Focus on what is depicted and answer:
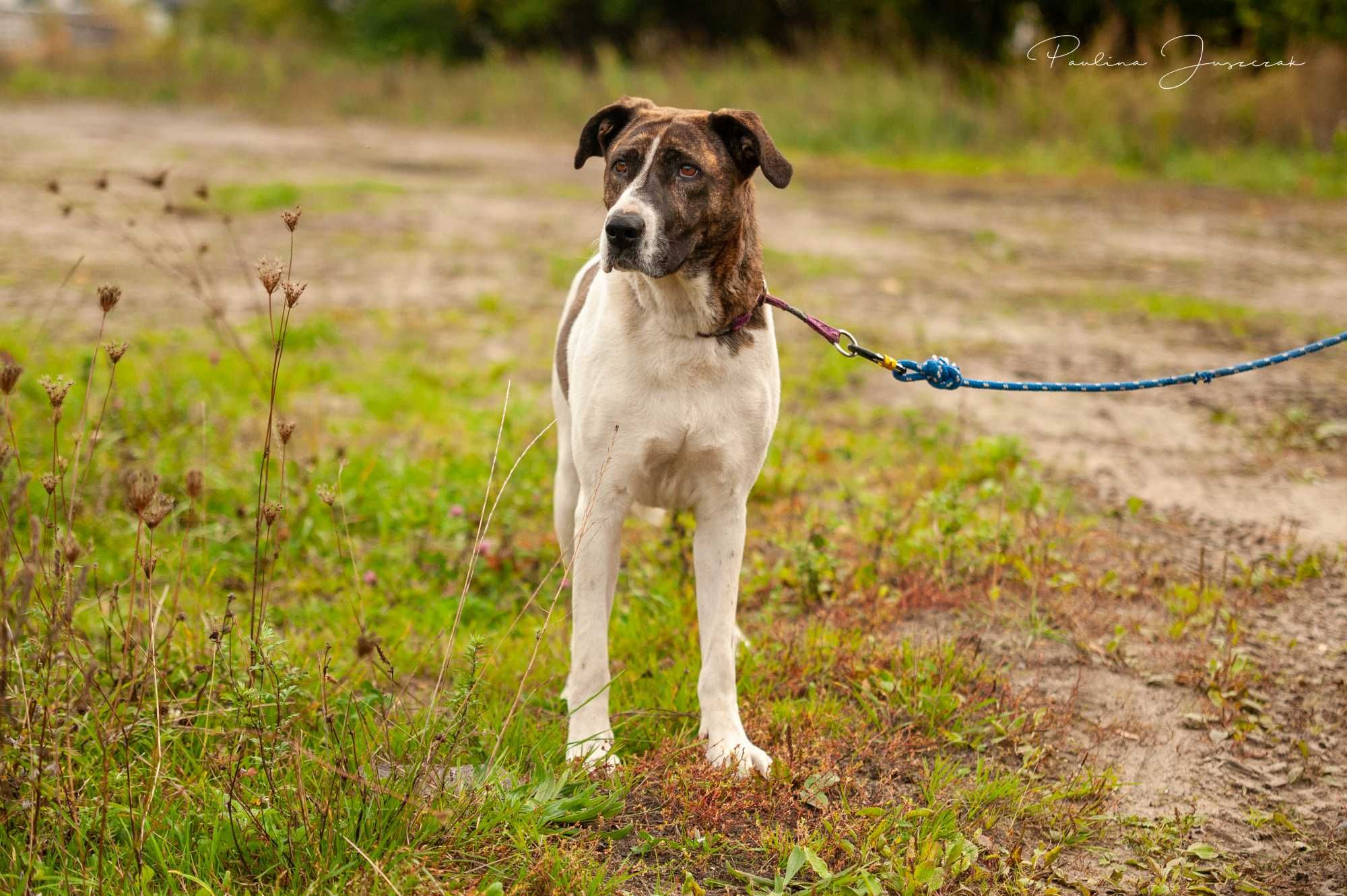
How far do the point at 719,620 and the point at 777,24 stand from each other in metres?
27.8

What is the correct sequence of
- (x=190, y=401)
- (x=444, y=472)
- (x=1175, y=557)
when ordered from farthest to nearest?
(x=190, y=401)
(x=444, y=472)
(x=1175, y=557)

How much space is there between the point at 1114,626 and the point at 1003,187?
11.0 m

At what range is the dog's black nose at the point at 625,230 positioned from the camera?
312 cm

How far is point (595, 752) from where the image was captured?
3.36 m

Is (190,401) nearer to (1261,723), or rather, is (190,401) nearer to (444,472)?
(444,472)

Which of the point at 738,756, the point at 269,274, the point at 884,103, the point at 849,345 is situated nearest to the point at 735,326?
the point at 849,345

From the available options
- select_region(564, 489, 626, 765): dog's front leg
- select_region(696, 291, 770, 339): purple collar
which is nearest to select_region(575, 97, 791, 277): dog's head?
select_region(696, 291, 770, 339): purple collar

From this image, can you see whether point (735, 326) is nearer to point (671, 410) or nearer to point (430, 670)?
point (671, 410)

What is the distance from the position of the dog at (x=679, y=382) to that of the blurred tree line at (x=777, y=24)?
51.8 ft

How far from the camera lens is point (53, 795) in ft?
8.88

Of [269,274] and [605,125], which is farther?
[605,125]

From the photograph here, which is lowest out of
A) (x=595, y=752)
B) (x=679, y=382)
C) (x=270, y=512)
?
(x=595, y=752)

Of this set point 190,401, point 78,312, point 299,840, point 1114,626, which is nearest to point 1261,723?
point 1114,626

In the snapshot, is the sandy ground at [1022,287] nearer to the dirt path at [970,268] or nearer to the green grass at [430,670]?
the dirt path at [970,268]
